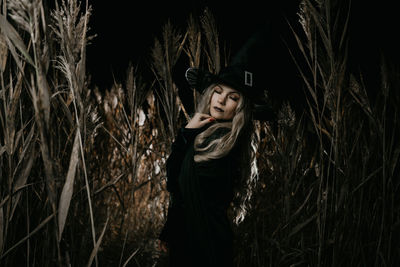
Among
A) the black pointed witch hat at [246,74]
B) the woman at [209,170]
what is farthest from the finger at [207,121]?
the black pointed witch hat at [246,74]

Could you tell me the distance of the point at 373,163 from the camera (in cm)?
101

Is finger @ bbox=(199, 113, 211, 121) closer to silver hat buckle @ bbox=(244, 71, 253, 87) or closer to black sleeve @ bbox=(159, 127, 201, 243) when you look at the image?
black sleeve @ bbox=(159, 127, 201, 243)

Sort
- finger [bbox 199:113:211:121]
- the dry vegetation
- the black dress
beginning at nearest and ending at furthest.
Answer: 1. the dry vegetation
2. the black dress
3. finger [bbox 199:113:211:121]

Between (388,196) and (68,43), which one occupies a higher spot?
(68,43)

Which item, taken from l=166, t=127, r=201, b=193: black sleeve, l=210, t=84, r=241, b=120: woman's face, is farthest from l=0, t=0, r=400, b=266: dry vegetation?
l=210, t=84, r=241, b=120: woman's face

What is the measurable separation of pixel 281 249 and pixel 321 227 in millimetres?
201

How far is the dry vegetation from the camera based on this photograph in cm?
51

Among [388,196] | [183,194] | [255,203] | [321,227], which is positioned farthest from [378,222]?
[183,194]

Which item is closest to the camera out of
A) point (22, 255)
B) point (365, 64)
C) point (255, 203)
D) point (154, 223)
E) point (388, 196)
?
point (22, 255)

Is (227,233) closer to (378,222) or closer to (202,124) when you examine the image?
(202,124)

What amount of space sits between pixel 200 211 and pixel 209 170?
0.37 ft

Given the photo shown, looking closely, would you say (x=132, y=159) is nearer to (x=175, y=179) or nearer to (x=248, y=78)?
(x=175, y=179)

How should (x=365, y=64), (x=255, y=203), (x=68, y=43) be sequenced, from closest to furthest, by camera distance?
(x=68, y=43) → (x=255, y=203) → (x=365, y=64)

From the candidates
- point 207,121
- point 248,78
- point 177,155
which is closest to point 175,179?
point 177,155
